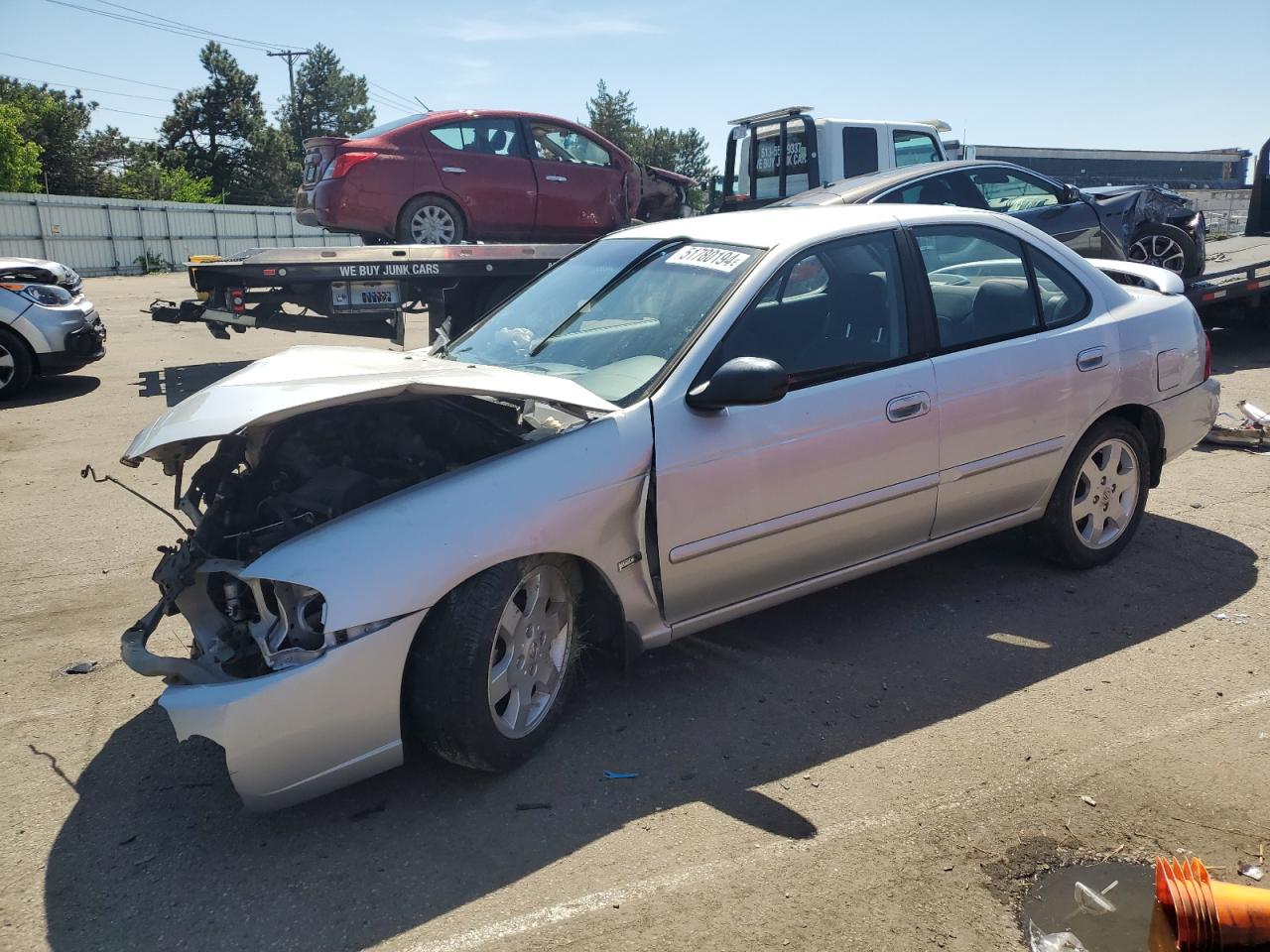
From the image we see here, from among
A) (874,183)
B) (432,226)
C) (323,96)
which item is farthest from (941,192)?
(323,96)

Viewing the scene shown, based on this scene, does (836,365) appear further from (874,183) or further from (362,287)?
(362,287)

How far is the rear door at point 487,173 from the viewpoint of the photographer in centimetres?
1047

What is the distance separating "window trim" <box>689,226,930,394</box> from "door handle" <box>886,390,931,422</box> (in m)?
0.14

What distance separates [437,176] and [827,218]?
689 centimetres

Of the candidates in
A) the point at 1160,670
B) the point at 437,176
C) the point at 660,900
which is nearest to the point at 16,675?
the point at 660,900

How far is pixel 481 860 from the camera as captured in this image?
9.85ft

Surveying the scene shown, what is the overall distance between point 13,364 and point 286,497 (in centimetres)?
798

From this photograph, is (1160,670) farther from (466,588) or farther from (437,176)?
(437,176)

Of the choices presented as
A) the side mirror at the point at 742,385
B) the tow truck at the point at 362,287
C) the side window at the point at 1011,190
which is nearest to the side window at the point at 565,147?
the tow truck at the point at 362,287

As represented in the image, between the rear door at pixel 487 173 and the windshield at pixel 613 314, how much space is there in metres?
6.18

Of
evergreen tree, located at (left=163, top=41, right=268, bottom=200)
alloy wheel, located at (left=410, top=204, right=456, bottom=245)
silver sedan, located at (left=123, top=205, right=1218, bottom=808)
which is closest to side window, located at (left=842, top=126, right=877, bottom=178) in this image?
alloy wheel, located at (left=410, top=204, right=456, bottom=245)

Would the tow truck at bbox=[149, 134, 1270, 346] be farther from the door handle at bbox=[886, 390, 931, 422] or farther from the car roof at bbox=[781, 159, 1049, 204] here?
the door handle at bbox=[886, 390, 931, 422]

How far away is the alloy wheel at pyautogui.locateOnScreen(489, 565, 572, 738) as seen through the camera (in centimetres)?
336

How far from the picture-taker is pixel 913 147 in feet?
41.5
